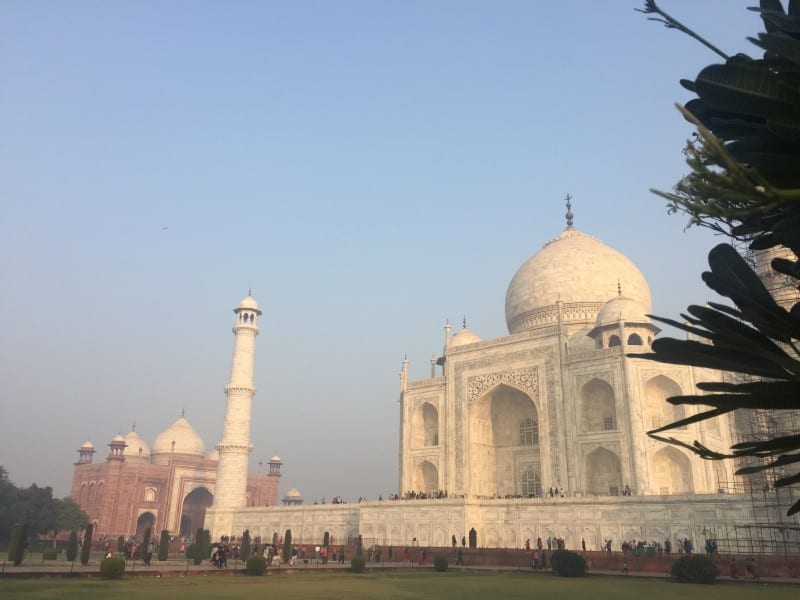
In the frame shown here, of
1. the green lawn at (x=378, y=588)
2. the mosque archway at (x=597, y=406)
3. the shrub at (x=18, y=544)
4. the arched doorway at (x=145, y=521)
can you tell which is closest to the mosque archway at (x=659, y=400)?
the mosque archway at (x=597, y=406)

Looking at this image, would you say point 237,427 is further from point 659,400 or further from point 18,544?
point 659,400

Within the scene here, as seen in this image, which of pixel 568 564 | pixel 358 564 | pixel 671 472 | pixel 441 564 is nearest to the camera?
pixel 568 564

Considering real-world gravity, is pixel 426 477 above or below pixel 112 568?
above

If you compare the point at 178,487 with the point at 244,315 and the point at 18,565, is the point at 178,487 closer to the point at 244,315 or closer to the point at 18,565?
the point at 244,315

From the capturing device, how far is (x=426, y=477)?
34.0m

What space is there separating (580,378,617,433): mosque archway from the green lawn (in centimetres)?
1132

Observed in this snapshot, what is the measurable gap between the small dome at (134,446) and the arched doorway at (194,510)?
6.63 metres

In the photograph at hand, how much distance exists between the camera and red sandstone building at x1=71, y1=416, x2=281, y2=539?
44656 mm

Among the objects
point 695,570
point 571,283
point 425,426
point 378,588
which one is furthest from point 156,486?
point 695,570

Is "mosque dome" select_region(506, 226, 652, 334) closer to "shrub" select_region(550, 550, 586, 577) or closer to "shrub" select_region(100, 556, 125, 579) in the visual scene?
"shrub" select_region(550, 550, 586, 577)

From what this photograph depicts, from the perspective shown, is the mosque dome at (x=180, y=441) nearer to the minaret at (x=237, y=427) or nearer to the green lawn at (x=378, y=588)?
the minaret at (x=237, y=427)

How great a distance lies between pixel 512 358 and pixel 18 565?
2093 cm

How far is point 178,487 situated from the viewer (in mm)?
46875

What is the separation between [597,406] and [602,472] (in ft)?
9.28
